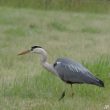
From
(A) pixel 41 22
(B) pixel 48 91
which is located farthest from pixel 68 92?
(A) pixel 41 22

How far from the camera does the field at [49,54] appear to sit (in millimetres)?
7906

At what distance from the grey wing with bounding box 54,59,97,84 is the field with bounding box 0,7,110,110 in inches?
13.3

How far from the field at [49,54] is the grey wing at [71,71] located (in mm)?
337

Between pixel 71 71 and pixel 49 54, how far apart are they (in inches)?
215

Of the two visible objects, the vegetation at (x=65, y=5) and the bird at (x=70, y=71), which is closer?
the bird at (x=70, y=71)

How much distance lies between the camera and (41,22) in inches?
793

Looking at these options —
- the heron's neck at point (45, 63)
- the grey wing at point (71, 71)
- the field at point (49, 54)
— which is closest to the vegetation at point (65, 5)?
the field at point (49, 54)

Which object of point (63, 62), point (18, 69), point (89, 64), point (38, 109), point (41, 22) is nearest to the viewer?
point (38, 109)

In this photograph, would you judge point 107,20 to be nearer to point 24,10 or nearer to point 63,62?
point 24,10

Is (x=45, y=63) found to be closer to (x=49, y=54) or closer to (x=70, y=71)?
(x=70, y=71)

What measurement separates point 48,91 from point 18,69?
2633 mm

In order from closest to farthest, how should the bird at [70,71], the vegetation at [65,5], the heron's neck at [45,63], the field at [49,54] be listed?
the bird at [70,71], the field at [49,54], the heron's neck at [45,63], the vegetation at [65,5]

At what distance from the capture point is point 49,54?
13.2 metres

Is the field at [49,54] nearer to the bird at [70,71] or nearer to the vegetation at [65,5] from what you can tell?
the bird at [70,71]
